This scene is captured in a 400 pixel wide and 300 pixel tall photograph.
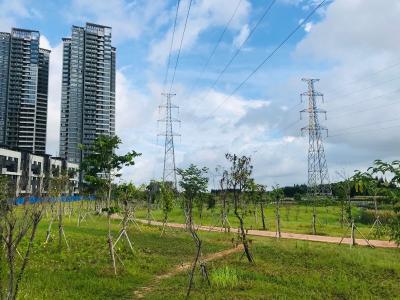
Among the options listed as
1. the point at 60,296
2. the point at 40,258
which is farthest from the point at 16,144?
the point at 60,296

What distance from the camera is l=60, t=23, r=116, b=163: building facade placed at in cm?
10412

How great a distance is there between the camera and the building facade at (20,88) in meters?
105

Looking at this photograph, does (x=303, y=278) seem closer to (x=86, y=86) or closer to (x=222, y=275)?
(x=222, y=275)

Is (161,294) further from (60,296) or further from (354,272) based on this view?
(354,272)

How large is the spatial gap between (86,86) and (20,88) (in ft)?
56.9

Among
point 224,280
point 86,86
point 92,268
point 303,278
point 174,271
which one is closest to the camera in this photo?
point 224,280

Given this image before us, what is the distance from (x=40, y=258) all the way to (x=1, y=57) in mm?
100067

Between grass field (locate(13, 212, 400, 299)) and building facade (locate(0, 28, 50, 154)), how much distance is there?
90.1m

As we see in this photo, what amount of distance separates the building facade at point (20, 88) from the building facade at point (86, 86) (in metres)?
8.63

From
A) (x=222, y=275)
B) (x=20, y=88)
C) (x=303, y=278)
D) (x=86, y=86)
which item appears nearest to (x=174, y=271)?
(x=222, y=275)

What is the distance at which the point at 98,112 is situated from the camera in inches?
4136

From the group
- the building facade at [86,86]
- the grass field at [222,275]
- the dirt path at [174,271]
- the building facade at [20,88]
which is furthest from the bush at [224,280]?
the building facade at [20,88]

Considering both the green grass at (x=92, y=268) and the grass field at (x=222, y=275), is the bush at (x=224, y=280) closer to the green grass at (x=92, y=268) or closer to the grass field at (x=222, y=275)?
the grass field at (x=222, y=275)

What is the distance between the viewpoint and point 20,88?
10619 centimetres
